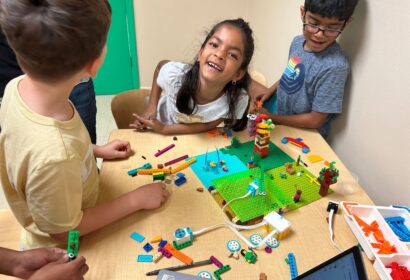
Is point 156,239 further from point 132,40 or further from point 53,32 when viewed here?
point 132,40

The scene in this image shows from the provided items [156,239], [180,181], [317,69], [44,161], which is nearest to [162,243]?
[156,239]

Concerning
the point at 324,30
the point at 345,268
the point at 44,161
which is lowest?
the point at 345,268

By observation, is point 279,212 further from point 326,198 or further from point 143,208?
point 143,208

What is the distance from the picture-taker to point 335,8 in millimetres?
1144

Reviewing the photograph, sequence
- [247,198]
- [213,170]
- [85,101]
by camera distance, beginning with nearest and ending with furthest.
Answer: [247,198], [213,170], [85,101]

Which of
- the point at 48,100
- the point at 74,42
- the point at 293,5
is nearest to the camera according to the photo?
the point at 74,42

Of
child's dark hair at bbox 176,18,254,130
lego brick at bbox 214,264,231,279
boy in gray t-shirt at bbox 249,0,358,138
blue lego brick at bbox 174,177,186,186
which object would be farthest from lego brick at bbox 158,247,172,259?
boy in gray t-shirt at bbox 249,0,358,138

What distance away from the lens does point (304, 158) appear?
1.15 m

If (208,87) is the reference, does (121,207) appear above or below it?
Result: below

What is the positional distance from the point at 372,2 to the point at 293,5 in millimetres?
679

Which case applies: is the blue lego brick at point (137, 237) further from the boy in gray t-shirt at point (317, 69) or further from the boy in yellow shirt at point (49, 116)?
the boy in gray t-shirt at point (317, 69)

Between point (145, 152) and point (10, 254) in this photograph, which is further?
point (145, 152)

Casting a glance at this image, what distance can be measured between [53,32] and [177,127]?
2.44ft

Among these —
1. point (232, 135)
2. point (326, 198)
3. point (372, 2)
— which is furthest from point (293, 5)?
point (326, 198)
